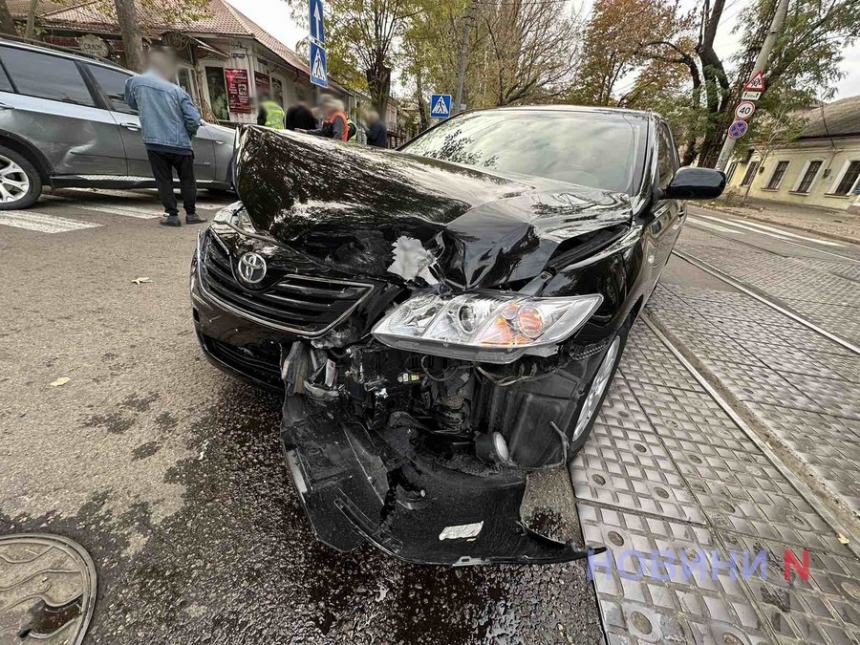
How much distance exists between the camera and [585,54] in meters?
22.5

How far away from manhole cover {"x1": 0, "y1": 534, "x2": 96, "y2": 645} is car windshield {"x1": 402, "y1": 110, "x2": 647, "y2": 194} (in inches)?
92.9

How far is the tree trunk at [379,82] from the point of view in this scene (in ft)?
55.9

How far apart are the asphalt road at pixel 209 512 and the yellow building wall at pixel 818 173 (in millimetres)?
27307

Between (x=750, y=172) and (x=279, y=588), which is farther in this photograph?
(x=750, y=172)

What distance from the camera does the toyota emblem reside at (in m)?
1.30

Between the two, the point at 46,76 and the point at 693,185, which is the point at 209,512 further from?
the point at 46,76

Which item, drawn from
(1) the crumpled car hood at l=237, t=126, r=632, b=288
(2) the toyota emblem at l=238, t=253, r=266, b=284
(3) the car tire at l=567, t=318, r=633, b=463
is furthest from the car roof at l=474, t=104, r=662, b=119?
(2) the toyota emblem at l=238, t=253, r=266, b=284

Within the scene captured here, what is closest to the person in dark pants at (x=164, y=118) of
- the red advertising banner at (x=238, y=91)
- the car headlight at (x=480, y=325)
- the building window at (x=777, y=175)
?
the car headlight at (x=480, y=325)

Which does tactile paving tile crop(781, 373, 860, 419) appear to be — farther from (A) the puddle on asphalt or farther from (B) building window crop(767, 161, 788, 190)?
(B) building window crop(767, 161, 788, 190)

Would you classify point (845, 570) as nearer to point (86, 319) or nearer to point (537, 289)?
point (537, 289)

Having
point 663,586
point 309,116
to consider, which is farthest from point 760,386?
point 309,116

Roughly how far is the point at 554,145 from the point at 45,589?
297cm

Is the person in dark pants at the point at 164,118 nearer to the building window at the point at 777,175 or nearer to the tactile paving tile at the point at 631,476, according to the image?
the tactile paving tile at the point at 631,476

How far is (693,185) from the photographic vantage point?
79.5 inches
